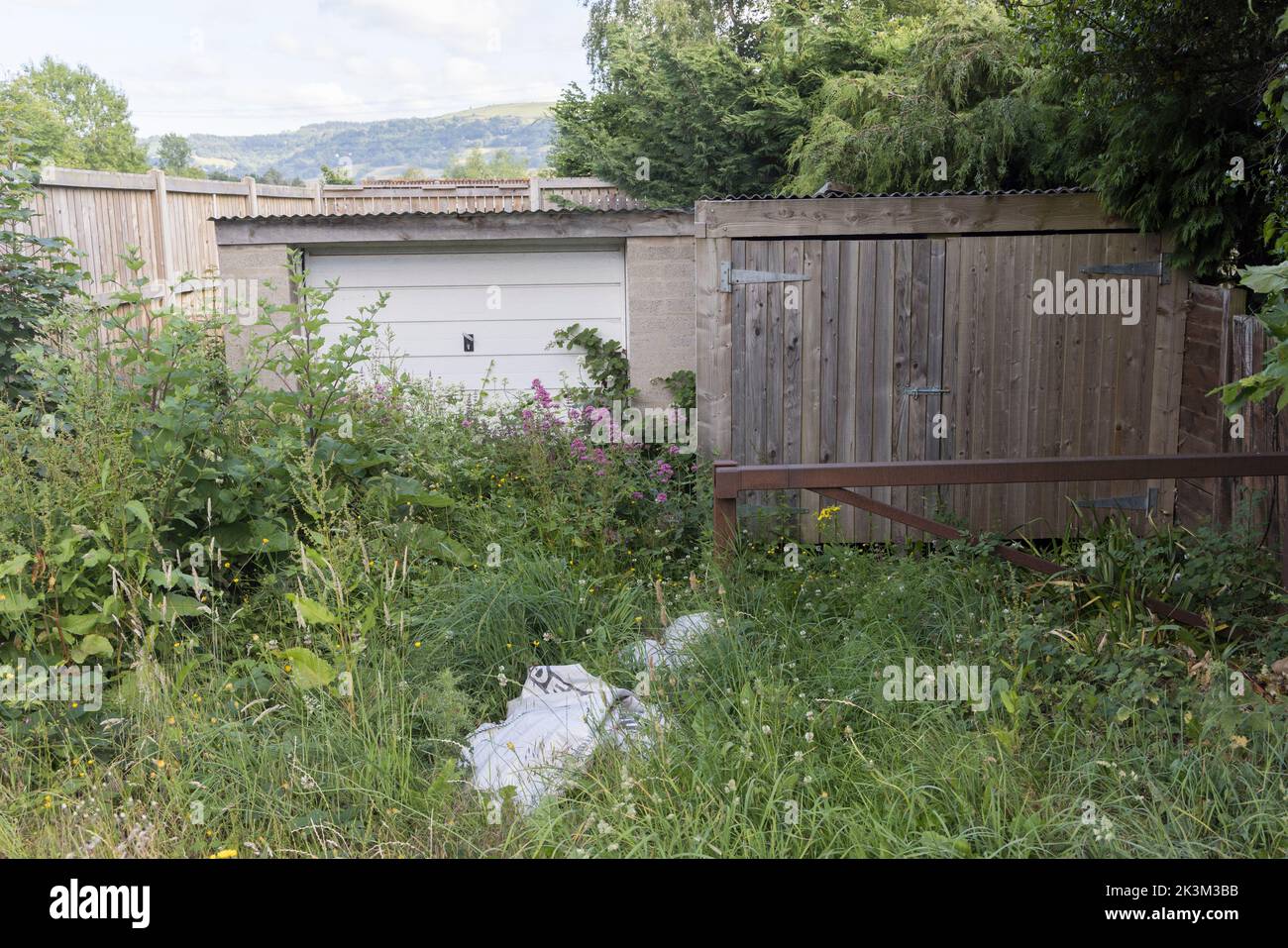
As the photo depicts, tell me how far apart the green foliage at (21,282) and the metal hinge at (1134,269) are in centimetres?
626

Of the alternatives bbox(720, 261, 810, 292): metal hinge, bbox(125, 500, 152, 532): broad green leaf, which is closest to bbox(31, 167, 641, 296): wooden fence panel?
bbox(720, 261, 810, 292): metal hinge

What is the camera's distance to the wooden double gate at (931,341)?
6656 millimetres

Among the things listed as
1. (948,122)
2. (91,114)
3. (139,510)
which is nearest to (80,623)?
(139,510)

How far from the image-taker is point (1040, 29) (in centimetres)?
611

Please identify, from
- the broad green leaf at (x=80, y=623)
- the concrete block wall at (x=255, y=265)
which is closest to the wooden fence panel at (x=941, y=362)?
the broad green leaf at (x=80, y=623)

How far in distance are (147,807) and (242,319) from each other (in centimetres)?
617

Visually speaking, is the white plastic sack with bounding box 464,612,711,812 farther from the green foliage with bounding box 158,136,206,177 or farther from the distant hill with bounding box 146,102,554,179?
the distant hill with bounding box 146,102,554,179

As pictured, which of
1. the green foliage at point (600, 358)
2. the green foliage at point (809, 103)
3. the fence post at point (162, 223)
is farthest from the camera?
the fence post at point (162, 223)

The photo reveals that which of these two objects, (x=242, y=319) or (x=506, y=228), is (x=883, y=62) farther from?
(x=242, y=319)

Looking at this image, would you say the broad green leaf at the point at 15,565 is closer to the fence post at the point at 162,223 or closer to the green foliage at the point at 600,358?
the green foliage at the point at 600,358

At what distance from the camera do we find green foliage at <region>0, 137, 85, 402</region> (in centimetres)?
626

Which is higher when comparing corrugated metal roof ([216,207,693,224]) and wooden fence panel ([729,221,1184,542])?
corrugated metal roof ([216,207,693,224])

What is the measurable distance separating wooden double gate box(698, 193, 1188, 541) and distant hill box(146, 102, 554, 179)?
94.2 metres
